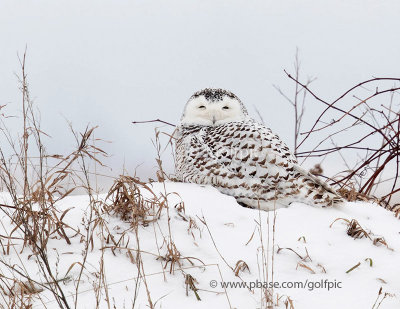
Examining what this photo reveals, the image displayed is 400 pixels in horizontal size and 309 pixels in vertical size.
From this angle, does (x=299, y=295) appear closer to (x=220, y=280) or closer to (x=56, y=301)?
(x=220, y=280)

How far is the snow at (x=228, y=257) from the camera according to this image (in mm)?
3258

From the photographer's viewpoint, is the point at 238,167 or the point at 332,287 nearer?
the point at 332,287

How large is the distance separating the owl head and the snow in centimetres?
109

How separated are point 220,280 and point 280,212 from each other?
1112 millimetres

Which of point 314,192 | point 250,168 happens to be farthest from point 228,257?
point 314,192

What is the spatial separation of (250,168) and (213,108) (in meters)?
1.04

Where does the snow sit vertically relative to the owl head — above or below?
below

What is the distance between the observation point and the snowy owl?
441cm

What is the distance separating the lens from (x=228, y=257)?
3.62m

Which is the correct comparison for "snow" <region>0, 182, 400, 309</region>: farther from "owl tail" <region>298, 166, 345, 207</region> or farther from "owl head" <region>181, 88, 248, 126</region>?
"owl head" <region>181, 88, 248, 126</region>

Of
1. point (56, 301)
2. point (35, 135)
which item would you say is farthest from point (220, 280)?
point (35, 135)

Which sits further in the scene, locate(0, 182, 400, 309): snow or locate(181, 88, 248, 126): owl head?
locate(181, 88, 248, 126): owl head

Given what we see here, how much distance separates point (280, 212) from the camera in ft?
14.1

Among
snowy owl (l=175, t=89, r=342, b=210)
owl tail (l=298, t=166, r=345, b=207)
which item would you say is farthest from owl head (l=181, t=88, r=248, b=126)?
owl tail (l=298, t=166, r=345, b=207)
